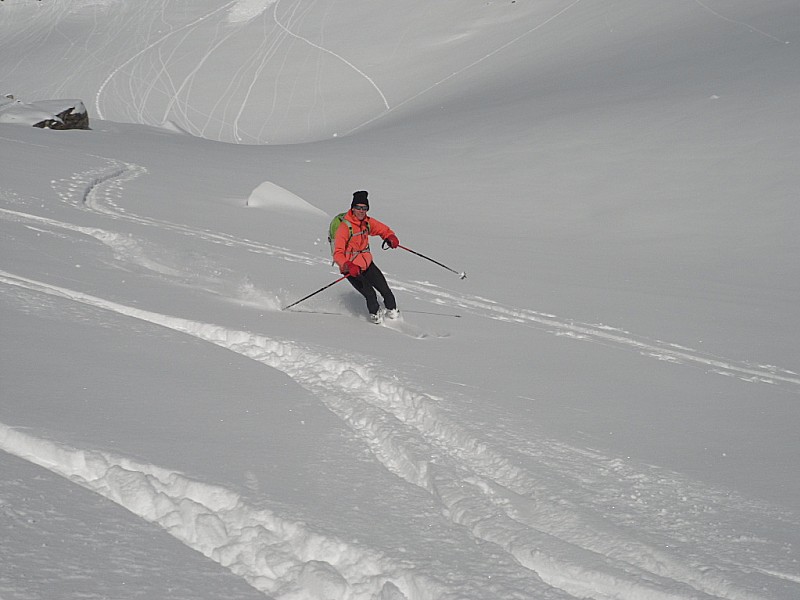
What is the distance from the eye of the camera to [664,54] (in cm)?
2344

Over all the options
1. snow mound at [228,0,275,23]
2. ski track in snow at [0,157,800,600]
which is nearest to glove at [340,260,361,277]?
ski track in snow at [0,157,800,600]

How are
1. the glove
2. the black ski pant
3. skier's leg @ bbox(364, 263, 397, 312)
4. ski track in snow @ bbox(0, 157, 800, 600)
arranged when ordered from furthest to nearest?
the black ski pant < skier's leg @ bbox(364, 263, 397, 312) < the glove < ski track in snow @ bbox(0, 157, 800, 600)

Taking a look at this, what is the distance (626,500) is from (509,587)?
1053mm

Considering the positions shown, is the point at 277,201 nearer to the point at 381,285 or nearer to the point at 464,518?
the point at 381,285

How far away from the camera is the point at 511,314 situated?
8.12 meters

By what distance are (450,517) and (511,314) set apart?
4769 millimetres

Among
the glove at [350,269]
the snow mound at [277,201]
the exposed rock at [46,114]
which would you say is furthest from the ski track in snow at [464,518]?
the exposed rock at [46,114]

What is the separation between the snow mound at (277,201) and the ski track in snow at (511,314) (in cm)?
237

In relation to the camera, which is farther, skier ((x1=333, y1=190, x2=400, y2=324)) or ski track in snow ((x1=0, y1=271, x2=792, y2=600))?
skier ((x1=333, y1=190, x2=400, y2=324))

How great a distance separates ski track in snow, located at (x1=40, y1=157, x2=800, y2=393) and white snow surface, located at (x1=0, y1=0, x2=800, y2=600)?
0.19 ft

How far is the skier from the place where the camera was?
725cm

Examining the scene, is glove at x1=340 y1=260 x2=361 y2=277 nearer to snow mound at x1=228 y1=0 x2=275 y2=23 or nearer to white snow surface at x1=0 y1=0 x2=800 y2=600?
white snow surface at x1=0 y1=0 x2=800 y2=600

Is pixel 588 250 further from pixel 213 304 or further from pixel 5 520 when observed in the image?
pixel 5 520

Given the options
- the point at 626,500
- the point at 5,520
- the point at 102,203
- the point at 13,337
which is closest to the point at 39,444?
the point at 5,520
